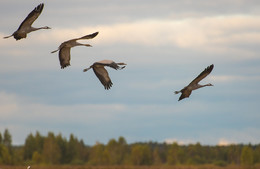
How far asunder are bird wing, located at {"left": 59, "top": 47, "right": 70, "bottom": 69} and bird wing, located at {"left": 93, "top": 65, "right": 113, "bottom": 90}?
163 cm

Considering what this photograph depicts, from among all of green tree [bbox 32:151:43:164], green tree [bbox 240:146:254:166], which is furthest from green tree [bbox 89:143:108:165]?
green tree [bbox 240:146:254:166]

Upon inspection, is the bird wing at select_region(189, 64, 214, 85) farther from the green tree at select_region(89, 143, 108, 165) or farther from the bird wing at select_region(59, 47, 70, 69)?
the green tree at select_region(89, 143, 108, 165)

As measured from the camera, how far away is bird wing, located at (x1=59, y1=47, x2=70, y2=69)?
24.5 m

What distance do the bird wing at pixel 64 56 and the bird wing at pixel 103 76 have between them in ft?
5.35

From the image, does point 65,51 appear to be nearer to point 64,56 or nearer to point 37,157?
point 64,56

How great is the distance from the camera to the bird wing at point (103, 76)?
2598 cm

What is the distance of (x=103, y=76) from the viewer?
1029 inches

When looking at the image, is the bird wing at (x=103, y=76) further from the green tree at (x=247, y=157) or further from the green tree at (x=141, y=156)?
the green tree at (x=141, y=156)

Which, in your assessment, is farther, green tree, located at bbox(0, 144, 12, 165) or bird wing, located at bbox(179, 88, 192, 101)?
green tree, located at bbox(0, 144, 12, 165)

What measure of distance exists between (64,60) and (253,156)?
96.5m

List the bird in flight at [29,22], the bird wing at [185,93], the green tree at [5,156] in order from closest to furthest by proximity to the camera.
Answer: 1. the bird in flight at [29,22]
2. the bird wing at [185,93]
3. the green tree at [5,156]

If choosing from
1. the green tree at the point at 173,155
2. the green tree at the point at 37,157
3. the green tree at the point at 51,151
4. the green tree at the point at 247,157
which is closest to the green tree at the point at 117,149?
the green tree at the point at 173,155

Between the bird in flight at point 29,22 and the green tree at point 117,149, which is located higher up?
the green tree at point 117,149

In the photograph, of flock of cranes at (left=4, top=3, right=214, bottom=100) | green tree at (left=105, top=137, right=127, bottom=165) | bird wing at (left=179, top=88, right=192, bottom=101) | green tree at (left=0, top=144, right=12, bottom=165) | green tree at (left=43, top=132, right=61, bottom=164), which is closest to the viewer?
flock of cranes at (left=4, top=3, right=214, bottom=100)
